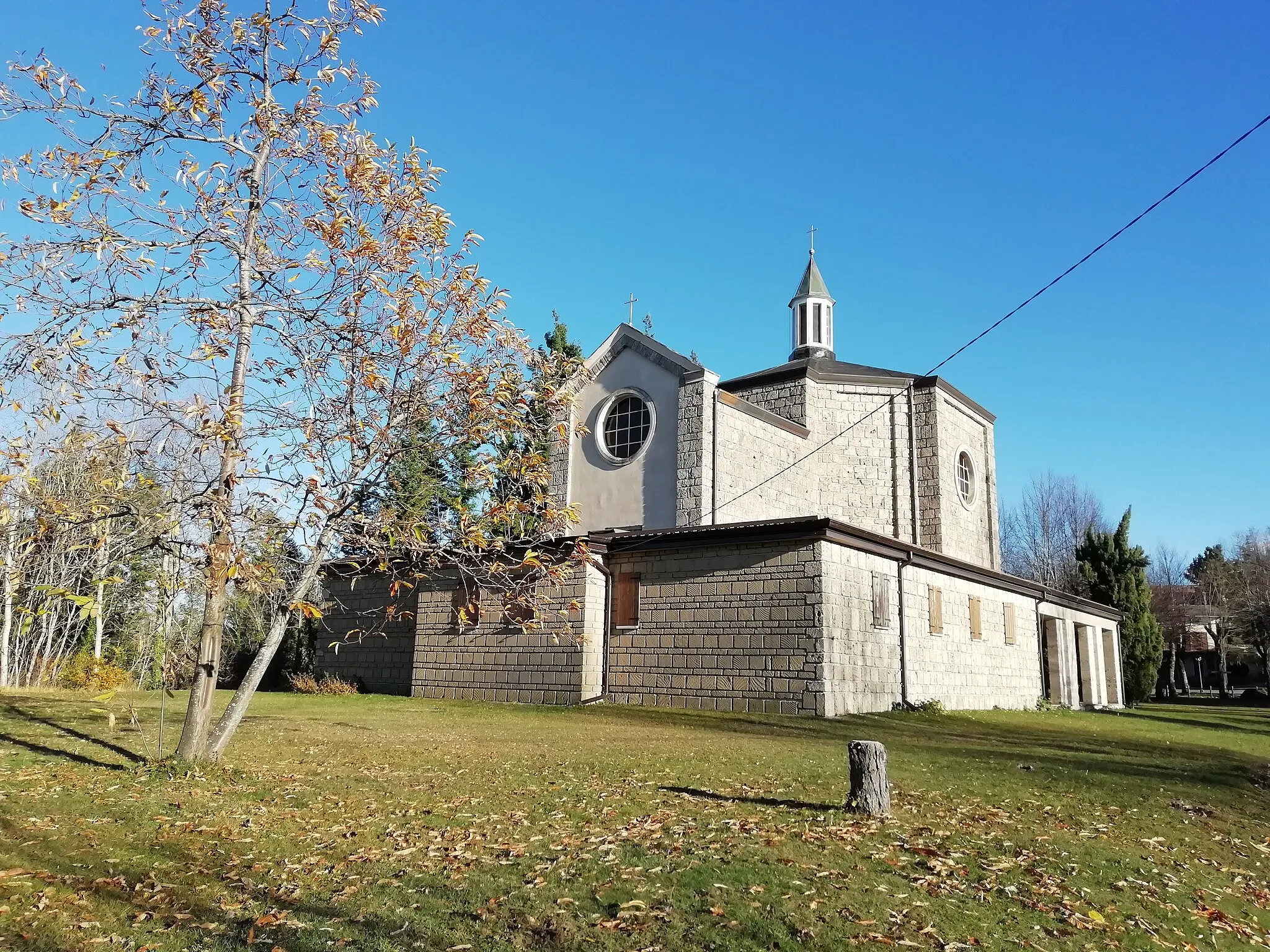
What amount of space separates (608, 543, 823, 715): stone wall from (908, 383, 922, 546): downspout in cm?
1155

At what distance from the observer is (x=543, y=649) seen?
61.5ft

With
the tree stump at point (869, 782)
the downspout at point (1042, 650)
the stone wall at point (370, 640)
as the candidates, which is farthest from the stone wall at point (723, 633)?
the downspout at point (1042, 650)

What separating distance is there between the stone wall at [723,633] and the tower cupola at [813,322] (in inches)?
673

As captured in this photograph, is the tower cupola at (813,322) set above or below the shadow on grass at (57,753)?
above

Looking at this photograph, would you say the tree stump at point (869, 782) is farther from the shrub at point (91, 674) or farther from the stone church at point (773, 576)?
the shrub at point (91, 674)

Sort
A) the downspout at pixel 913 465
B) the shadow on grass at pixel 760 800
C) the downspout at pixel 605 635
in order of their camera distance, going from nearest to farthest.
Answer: the shadow on grass at pixel 760 800
the downspout at pixel 605 635
the downspout at pixel 913 465

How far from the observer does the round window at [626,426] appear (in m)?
23.6

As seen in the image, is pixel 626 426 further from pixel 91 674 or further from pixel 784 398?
pixel 91 674

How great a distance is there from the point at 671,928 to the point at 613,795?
3363 mm

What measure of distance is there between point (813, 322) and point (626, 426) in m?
12.2

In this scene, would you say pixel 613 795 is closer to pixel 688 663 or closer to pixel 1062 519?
pixel 688 663

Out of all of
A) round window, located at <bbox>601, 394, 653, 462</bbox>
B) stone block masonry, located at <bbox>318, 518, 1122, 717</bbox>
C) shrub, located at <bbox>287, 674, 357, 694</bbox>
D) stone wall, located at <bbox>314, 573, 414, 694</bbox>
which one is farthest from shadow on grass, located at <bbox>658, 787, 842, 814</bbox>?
shrub, located at <bbox>287, 674, 357, 694</bbox>

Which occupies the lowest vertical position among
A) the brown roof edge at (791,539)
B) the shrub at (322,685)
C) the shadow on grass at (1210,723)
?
the shadow on grass at (1210,723)

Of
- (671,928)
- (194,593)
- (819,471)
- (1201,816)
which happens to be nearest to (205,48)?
(194,593)
